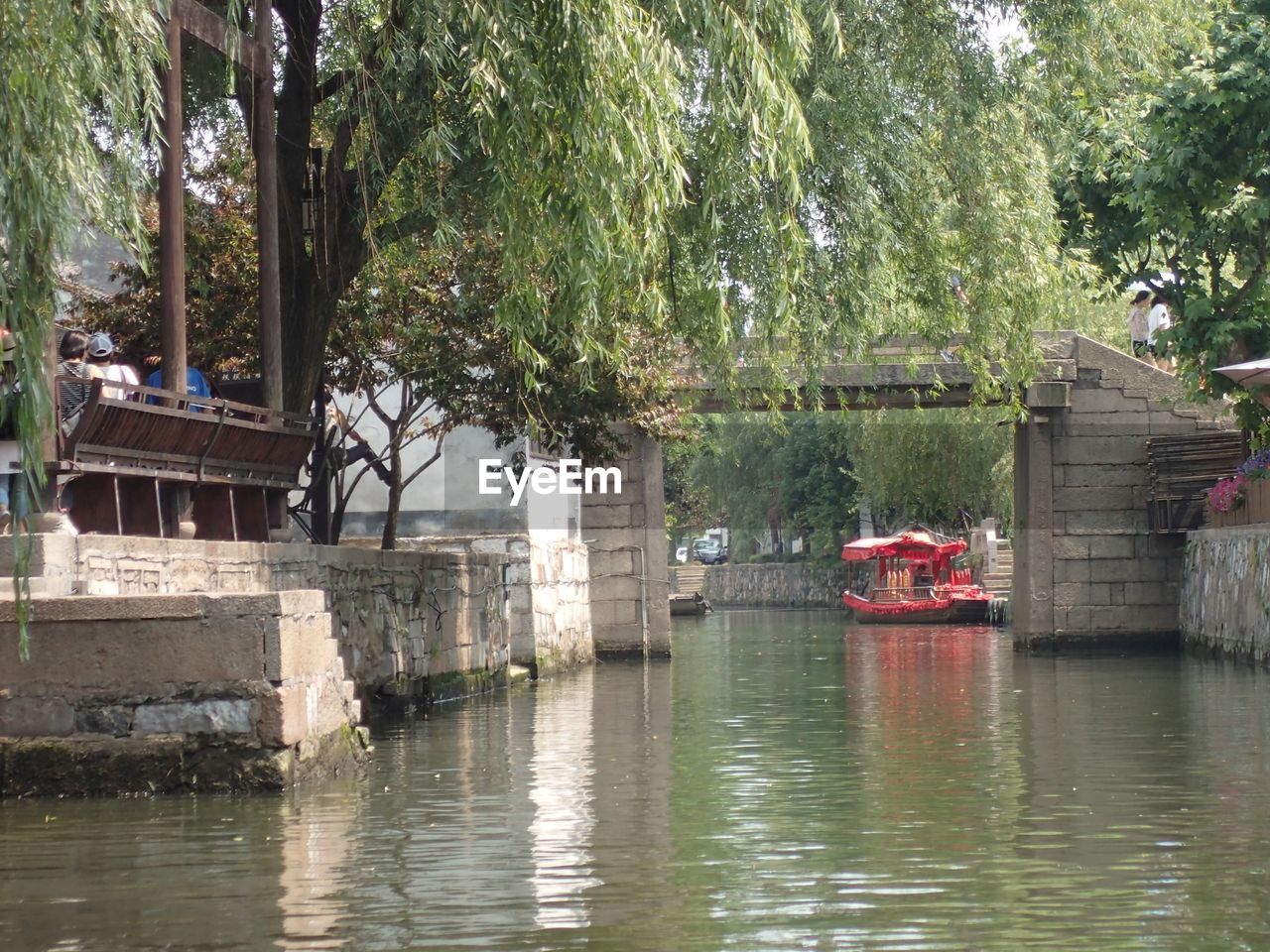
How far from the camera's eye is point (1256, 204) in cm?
2136

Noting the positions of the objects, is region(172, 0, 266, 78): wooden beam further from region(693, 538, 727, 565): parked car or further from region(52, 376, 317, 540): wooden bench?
region(693, 538, 727, 565): parked car

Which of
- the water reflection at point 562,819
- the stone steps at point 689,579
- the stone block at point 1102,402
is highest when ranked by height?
the stone block at point 1102,402

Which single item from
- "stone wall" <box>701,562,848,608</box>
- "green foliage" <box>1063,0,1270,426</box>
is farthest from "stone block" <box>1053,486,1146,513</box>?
"stone wall" <box>701,562,848,608</box>

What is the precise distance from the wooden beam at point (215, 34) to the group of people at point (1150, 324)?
13.5m

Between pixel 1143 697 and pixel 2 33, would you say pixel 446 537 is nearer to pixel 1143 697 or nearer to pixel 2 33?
pixel 1143 697

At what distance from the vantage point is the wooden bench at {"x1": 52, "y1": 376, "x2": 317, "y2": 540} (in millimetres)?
10250

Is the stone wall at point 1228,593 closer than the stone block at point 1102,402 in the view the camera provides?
Yes

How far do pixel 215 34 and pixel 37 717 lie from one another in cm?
532

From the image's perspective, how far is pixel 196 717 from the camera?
8.80 m

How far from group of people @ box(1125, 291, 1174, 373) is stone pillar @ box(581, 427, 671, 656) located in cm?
687

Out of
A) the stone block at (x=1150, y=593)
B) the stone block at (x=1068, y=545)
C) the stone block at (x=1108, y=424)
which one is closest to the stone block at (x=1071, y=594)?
the stone block at (x=1068, y=545)

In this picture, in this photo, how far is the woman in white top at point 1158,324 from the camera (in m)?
23.0

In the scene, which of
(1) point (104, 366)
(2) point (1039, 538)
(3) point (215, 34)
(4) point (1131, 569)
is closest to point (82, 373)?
(1) point (104, 366)

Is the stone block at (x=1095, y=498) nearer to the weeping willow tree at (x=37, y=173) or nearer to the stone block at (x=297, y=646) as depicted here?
the stone block at (x=297, y=646)
